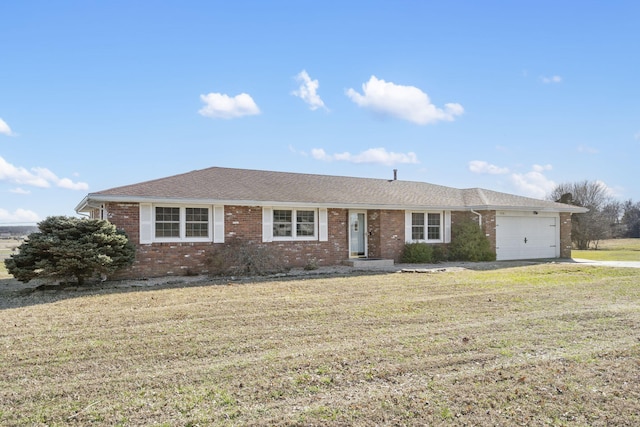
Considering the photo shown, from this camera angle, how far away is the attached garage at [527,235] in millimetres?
20109

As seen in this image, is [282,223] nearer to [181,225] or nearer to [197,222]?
[197,222]

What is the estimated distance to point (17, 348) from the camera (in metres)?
5.86

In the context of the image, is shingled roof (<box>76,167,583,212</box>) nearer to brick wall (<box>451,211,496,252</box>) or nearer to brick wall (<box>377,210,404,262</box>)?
brick wall (<box>451,211,496,252</box>)

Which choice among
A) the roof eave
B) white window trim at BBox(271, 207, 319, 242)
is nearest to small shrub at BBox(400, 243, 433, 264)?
the roof eave

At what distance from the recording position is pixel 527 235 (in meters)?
20.8

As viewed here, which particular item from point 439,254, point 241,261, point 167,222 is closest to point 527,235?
point 439,254

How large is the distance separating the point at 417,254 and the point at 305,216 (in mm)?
5305

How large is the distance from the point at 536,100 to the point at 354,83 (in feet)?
23.1

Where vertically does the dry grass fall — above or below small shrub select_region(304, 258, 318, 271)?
below

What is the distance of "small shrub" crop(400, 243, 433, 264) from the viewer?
18.3 metres

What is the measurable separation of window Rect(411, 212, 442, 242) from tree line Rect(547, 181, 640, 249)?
49.3 feet

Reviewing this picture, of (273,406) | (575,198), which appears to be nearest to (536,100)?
(273,406)

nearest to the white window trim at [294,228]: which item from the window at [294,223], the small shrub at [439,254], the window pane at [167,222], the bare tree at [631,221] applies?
the window at [294,223]

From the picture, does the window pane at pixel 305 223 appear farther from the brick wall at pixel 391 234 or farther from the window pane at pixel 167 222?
the window pane at pixel 167 222
